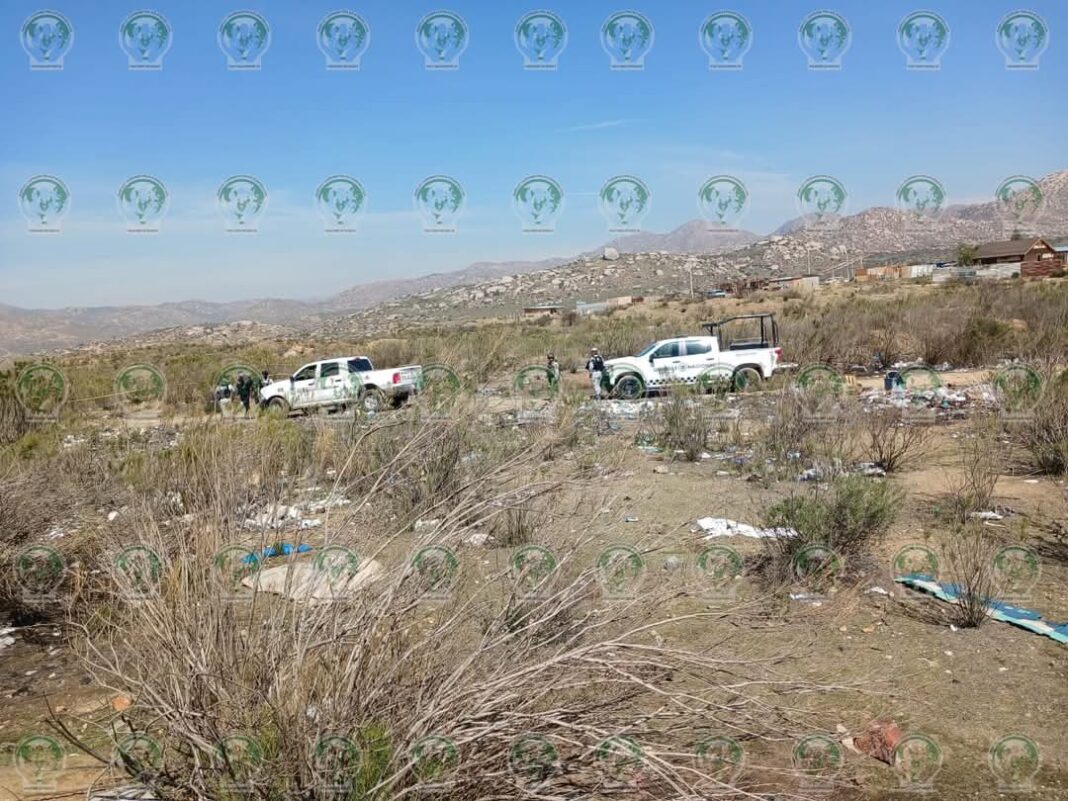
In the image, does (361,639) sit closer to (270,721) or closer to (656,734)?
(270,721)

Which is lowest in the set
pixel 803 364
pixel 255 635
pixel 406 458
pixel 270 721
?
pixel 803 364

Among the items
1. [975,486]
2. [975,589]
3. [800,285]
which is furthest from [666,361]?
[800,285]

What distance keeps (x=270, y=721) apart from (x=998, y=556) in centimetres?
609

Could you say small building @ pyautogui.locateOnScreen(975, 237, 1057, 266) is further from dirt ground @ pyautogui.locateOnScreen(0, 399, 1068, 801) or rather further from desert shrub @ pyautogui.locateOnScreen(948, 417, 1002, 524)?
dirt ground @ pyautogui.locateOnScreen(0, 399, 1068, 801)

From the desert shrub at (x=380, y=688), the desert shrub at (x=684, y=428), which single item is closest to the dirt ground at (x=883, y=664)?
the desert shrub at (x=380, y=688)

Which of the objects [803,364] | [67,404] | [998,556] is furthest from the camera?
[803,364]

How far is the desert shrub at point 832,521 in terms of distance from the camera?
6500 mm

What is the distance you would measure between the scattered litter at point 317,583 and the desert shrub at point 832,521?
4276 millimetres

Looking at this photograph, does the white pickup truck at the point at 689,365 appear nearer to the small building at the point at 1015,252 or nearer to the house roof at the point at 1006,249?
the small building at the point at 1015,252

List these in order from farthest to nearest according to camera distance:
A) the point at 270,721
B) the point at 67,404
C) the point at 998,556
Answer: the point at 67,404
the point at 998,556
the point at 270,721

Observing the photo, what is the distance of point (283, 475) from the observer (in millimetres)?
3650

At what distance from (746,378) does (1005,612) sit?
13.1 m

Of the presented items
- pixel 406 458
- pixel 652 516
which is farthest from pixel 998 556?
pixel 406 458

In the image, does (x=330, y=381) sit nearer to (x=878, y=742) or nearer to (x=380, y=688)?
(x=878, y=742)
